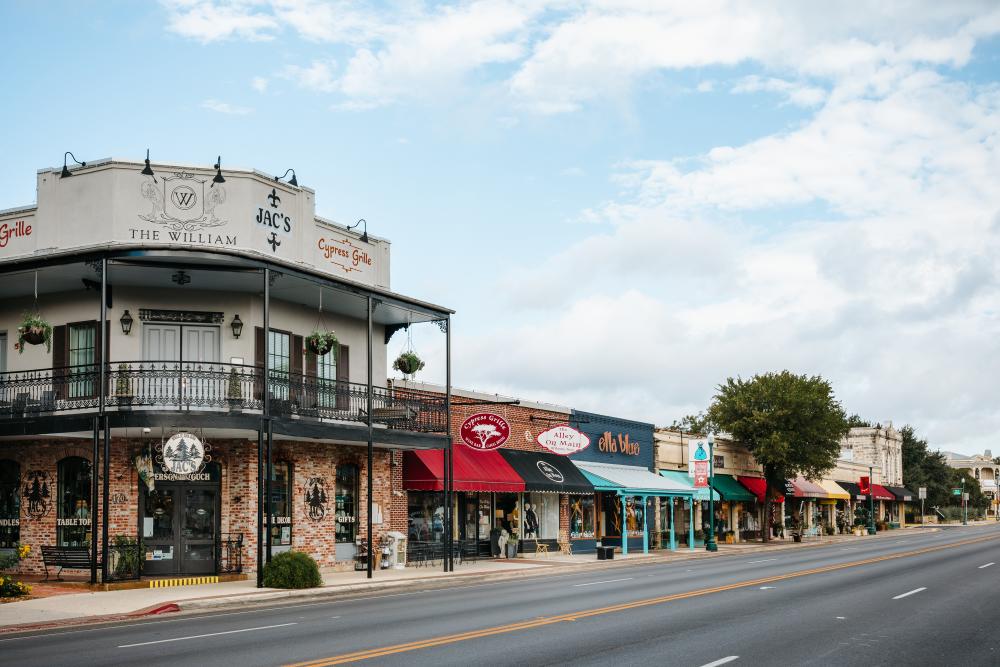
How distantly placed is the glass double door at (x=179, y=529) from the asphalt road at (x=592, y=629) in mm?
5833

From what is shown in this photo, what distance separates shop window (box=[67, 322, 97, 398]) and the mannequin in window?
17.1m

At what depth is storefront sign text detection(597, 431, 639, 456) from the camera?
4409 centimetres

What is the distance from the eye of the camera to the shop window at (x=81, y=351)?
26797mm

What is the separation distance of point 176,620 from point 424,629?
5252 mm

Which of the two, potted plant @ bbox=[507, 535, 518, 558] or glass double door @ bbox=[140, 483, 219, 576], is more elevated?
glass double door @ bbox=[140, 483, 219, 576]

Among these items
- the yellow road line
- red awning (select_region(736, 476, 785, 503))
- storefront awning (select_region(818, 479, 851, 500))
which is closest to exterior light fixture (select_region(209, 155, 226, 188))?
the yellow road line

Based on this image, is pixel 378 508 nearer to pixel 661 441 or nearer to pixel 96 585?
pixel 96 585

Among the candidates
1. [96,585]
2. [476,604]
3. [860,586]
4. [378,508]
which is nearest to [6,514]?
[96,585]

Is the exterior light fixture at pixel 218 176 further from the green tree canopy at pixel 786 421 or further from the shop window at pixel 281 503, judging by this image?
the green tree canopy at pixel 786 421

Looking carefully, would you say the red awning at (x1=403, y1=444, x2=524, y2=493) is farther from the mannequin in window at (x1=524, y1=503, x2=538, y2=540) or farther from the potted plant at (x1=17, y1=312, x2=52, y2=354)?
the potted plant at (x1=17, y1=312, x2=52, y2=354)

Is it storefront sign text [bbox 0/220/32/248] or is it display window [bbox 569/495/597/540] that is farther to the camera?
display window [bbox 569/495/597/540]

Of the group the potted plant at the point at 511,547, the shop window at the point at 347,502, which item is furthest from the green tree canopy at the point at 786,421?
the shop window at the point at 347,502

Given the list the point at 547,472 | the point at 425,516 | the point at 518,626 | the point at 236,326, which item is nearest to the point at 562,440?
the point at 547,472

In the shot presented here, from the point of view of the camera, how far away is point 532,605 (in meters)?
19.9
